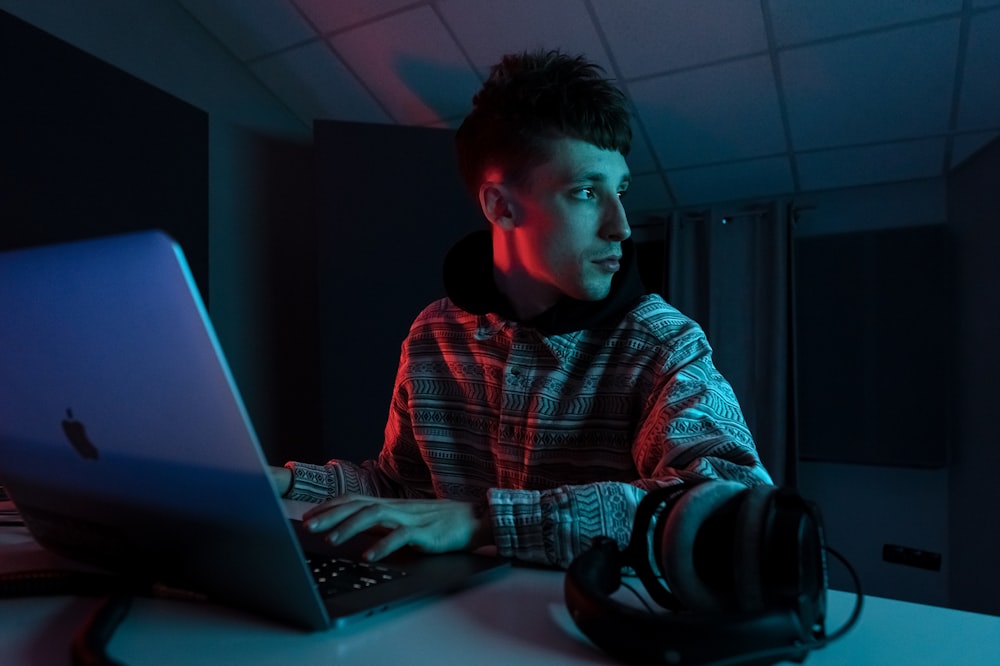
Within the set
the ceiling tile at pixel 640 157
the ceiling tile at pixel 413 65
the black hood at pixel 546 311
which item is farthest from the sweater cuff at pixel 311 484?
the ceiling tile at pixel 640 157

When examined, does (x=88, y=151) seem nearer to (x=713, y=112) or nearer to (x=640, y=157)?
(x=640, y=157)

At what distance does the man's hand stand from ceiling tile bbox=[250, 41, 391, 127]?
2.29 meters

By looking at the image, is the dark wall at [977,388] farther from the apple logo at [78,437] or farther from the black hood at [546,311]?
the apple logo at [78,437]

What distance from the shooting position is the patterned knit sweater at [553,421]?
693mm

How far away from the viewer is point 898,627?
52 centimetres

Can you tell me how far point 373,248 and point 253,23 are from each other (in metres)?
0.94

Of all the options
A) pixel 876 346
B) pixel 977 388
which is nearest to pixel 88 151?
pixel 876 346

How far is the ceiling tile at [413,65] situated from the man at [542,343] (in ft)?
4.00

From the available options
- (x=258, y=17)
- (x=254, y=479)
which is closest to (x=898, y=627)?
(x=254, y=479)

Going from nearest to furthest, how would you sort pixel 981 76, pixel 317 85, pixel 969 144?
pixel 981 76 → pixel 969 144 → pixel 317 85

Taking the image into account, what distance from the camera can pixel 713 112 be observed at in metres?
2.41

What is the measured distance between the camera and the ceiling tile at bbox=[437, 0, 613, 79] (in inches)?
85.4

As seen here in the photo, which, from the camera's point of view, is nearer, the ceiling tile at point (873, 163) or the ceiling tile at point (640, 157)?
the ceiling tile at point (873, 163)

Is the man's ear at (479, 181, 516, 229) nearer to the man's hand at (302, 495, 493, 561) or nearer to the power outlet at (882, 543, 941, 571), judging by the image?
the man's hand at (302, 495, 493, 561)
